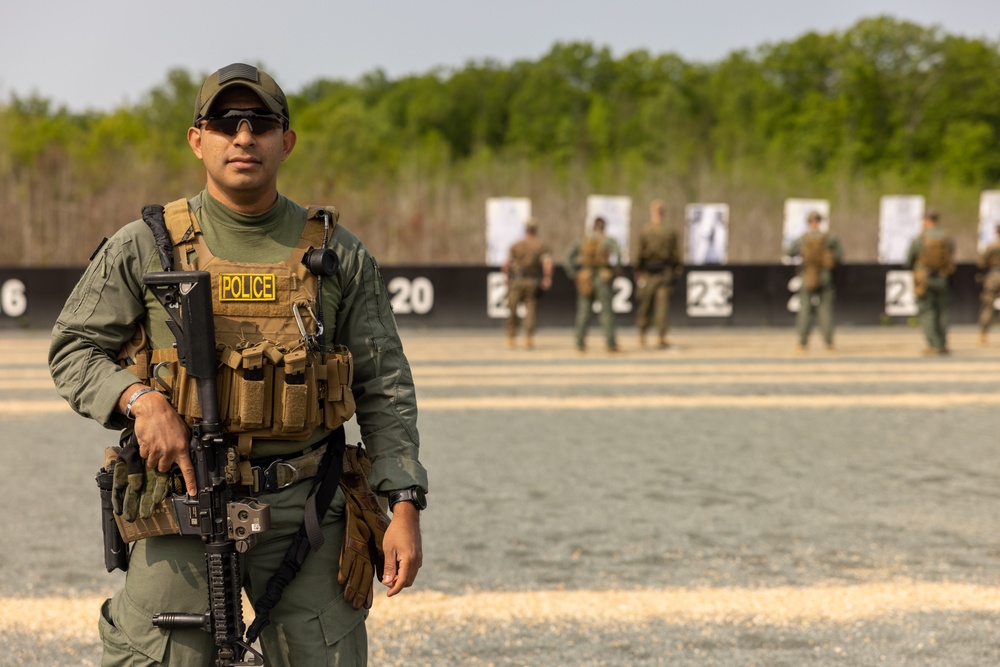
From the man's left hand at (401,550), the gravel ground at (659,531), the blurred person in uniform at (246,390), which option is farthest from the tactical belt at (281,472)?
the gravel ground at (659,531)

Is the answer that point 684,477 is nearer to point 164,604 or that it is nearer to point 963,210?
point 164,604

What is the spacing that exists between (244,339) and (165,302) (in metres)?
0.20

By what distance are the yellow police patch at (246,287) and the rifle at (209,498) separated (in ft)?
0.33

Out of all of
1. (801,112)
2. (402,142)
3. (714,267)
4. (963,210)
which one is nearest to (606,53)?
(402,142)

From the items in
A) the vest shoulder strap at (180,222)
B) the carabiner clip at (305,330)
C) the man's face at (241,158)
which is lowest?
the carabiner clip at (305,330)

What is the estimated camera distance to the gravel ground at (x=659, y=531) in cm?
459

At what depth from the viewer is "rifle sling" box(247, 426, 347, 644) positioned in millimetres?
2814

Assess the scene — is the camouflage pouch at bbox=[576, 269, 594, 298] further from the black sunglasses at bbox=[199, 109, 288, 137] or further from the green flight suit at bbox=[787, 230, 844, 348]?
the black sunglasses at bbox=[199, 109, 288, 137]

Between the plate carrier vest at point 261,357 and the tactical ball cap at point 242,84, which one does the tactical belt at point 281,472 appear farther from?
the tactical ball cap at point 242,84

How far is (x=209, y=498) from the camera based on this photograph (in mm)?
2711

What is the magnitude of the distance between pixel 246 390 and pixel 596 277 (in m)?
13.7

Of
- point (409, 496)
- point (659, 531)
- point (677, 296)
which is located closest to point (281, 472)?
point (409, 496)

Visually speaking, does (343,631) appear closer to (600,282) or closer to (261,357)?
(261,357)

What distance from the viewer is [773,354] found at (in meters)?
15.6
